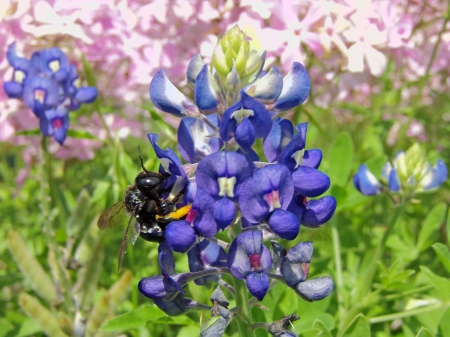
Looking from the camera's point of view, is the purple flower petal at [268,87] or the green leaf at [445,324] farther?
the green leaf at [445,324]

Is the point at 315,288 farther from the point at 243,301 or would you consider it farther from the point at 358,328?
the point at 358,328

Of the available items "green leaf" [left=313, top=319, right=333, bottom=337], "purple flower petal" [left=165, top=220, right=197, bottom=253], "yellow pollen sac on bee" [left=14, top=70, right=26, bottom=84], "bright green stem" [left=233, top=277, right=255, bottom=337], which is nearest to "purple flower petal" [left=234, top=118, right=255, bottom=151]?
"purple flower petal" [left=165, top=220, right=197, bottom=253]

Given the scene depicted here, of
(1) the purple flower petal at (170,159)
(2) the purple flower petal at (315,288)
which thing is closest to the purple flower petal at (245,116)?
(1) the purple flower petal at (170,159)

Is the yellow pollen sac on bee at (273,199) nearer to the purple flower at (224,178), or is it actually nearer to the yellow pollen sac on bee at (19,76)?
the purple flower at (224,178)

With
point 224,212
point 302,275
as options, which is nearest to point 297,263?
point 302,275

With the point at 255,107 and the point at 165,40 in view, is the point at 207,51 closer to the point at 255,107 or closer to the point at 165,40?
the point at 165,40

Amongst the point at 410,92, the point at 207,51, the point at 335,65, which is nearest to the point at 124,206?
the point at 207,51
